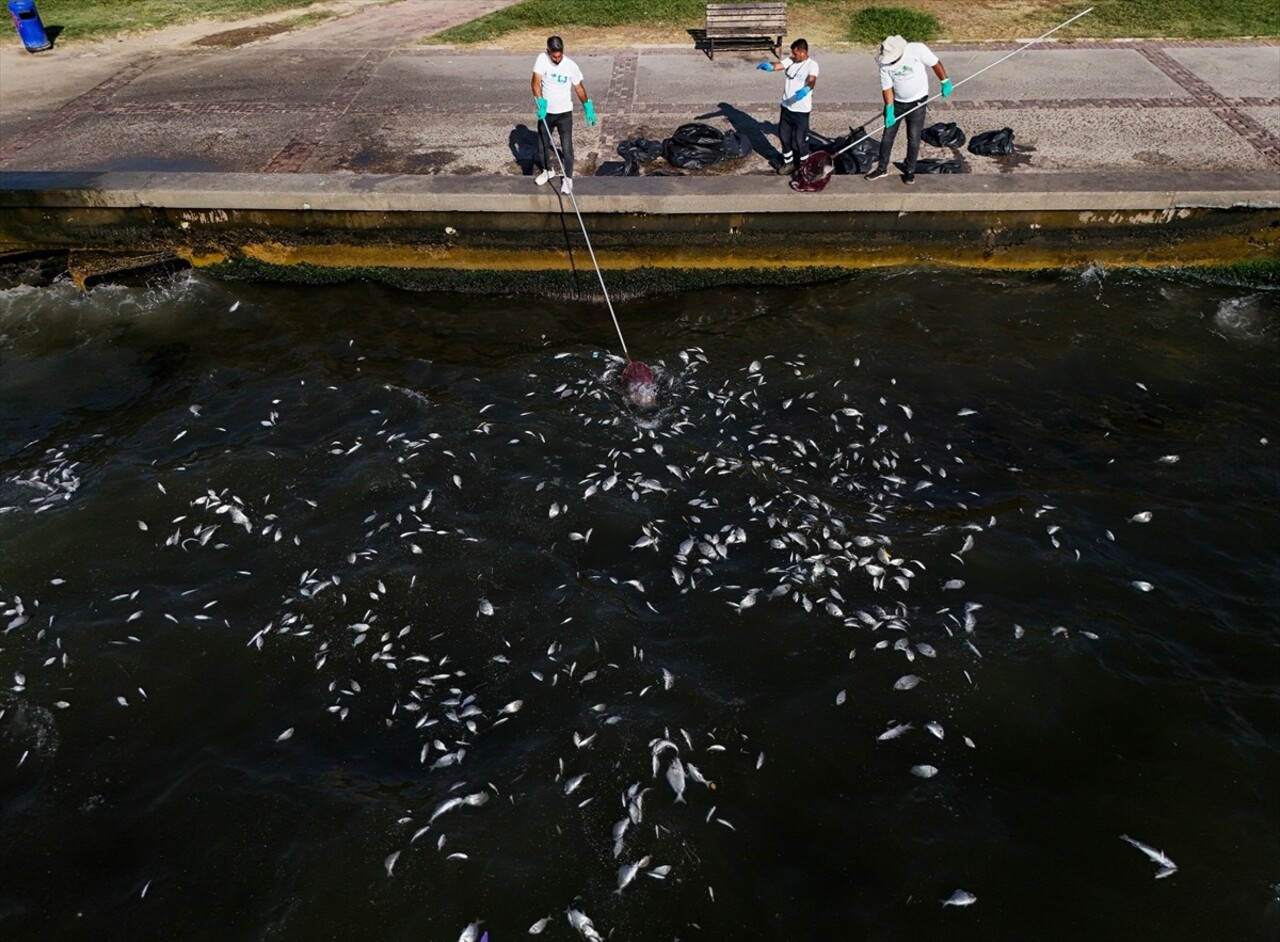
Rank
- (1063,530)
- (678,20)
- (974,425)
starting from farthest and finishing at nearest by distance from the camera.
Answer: (678,20), (974,425), (1063,530)

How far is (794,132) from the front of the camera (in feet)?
44.8

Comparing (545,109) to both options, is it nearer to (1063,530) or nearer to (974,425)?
(974,425)

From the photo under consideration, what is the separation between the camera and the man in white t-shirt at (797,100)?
1307cm

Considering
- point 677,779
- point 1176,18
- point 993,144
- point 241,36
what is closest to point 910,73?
point 993,144

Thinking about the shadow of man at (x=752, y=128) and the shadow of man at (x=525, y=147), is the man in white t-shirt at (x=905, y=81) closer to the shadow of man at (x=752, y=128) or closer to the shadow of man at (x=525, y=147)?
the shadow of man at (x=752, y=128)

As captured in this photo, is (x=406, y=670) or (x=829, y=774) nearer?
(x=829, y=774)

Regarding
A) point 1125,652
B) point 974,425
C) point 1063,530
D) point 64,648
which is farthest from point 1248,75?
point 64,648

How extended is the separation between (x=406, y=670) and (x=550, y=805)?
6.75 ft

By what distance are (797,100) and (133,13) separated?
1859 cm

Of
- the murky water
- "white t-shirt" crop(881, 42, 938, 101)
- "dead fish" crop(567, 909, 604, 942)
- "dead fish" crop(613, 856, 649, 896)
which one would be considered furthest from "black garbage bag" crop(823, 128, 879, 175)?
"dead fish" crop(567, 909, 604, 942)

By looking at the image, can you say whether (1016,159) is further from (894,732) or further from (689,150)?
(894,732)

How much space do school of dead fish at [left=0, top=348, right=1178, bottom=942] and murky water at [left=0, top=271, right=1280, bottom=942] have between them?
43 millimetres

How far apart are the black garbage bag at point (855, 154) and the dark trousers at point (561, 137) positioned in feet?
13.0

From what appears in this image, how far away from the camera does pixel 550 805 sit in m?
7.81
